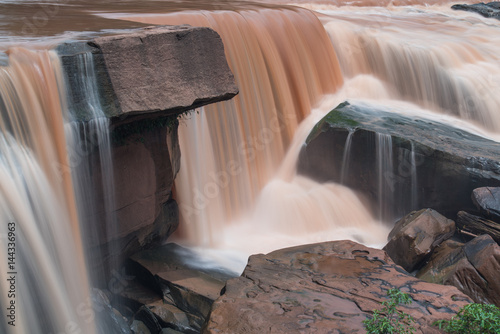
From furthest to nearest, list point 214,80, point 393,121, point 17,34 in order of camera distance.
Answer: point 393,121 < point 17,34 < point 214,80

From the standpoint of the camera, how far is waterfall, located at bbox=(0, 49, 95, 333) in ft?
14.9

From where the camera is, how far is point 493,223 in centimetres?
684

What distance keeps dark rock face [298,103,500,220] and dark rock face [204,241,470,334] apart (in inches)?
96.9

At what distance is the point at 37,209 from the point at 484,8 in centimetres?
1575

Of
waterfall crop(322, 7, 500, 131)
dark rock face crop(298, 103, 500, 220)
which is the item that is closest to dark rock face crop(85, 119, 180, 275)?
dark rock face crop(298, 103, 500, 220)

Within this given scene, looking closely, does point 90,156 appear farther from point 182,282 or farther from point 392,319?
point 392,319

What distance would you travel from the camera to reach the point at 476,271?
5555mm

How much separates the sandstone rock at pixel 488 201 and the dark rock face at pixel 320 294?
6.82ft

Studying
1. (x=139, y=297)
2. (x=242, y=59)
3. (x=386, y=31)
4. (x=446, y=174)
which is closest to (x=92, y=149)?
(x=139, y=297)

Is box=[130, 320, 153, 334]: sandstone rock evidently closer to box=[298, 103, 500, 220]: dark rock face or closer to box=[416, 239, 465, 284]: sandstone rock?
box=[416, 239, 465, 284]: sandstone rock

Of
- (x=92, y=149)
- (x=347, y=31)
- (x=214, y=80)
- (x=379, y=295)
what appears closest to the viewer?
(x=379, y=295)

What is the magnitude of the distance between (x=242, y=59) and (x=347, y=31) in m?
3.24

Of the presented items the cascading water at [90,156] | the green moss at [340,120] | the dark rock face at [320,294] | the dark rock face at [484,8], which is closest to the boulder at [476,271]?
the dark rock face at [320,294]

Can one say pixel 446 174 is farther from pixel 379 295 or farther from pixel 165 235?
pixel 165 235
